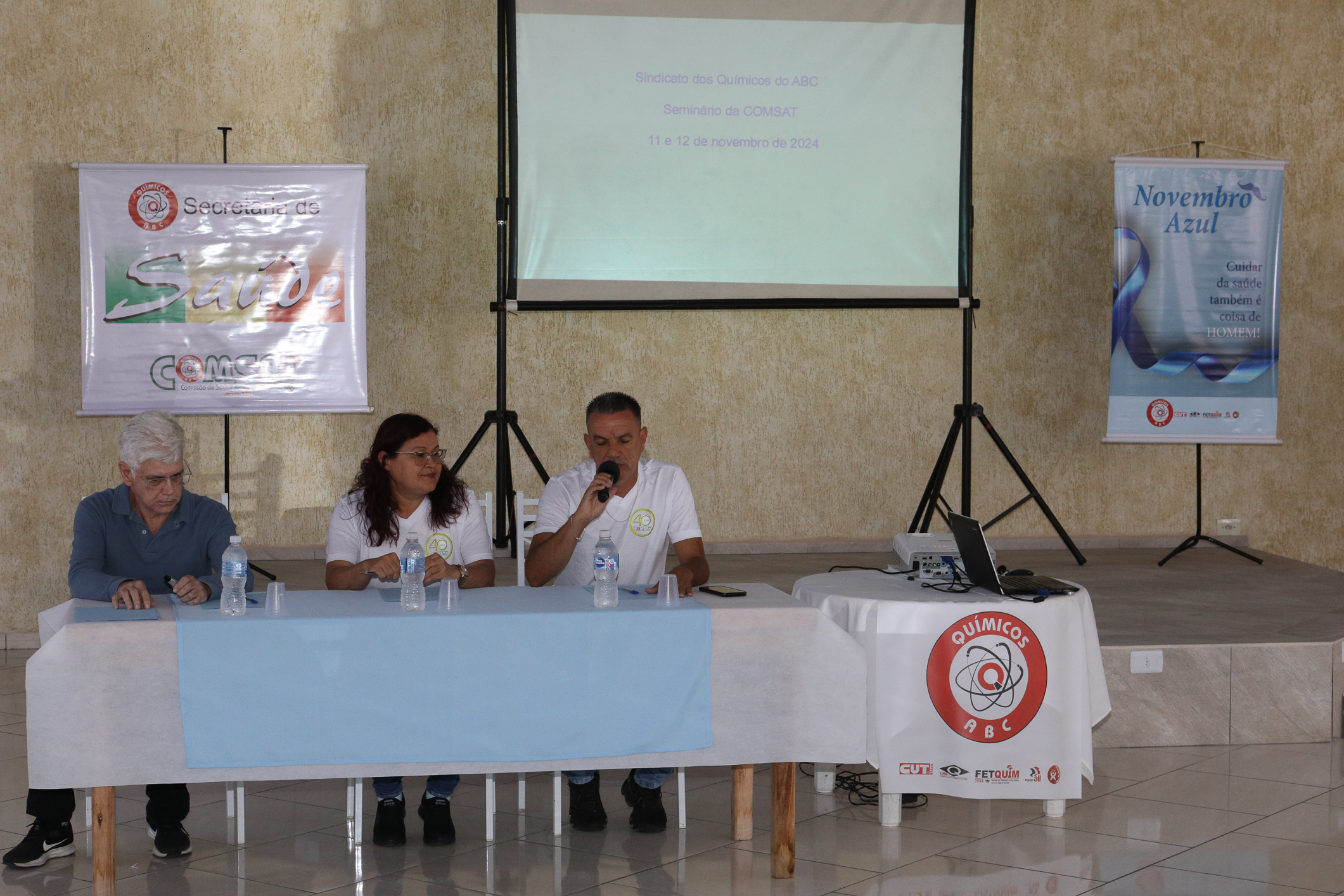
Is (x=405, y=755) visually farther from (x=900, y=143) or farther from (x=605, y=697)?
(x=900, y=143)

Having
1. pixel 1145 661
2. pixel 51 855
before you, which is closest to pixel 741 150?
pixel 1145 661

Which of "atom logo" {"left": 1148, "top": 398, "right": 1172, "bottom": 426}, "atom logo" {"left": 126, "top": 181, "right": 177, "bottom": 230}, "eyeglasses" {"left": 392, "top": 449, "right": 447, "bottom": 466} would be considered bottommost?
"eyeglasses" {"left": 392, "top": 449, "right": 447, "bottom": 466}

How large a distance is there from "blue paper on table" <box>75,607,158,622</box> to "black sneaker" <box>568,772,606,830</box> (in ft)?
3.97

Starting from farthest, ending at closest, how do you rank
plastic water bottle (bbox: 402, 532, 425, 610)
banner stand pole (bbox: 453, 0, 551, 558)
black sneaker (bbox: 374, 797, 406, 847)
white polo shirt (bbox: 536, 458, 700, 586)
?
banner stand pole (bbox: 453, 0, 551, 558), white polo shirt (bbox: 536, 458, 700, 586), black sneaker (bbox: 374, 797, 406, 847), plastic water bottle (bbox: 402, 532, 425, 610)

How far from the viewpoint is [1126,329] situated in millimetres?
6297

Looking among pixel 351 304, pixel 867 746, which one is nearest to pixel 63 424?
pixel 351 304

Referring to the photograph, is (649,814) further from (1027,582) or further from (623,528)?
(1027,582)

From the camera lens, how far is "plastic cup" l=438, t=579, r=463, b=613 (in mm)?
3096

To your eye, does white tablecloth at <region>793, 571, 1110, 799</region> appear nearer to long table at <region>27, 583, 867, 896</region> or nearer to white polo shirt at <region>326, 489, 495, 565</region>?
long table at <region>27, 583, 867, 896</region>

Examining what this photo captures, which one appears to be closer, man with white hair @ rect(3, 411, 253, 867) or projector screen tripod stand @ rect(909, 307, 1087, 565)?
man with white hair @ rect(3, 411, 253, 867)

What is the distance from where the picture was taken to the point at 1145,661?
4.32 meters

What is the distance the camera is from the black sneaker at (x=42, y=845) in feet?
10.3

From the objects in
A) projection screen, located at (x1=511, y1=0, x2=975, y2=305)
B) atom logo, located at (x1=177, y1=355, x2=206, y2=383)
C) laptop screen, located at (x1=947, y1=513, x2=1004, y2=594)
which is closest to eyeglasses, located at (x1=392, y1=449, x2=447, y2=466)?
laptop screen, located at (x1=947, y1=513, x2=1004, y2=594)

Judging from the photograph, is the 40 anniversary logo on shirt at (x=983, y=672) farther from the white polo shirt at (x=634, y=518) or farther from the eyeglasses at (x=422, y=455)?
the eyeglasses at (x=422, y=455)
